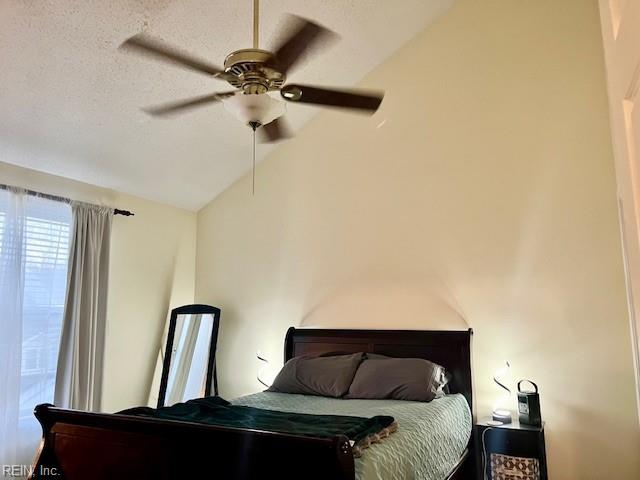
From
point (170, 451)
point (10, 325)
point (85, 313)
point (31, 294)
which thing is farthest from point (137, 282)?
point (170, 451)

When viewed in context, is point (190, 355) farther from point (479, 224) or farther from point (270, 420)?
point (479, 224)

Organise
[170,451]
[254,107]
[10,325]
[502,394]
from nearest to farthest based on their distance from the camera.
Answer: [170,451] → [254,107] → [10,325] → [502,394]

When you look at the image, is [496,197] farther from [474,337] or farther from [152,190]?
[152,190]

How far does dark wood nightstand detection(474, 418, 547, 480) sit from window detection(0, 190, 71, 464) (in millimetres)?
3089

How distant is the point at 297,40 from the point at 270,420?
1.83m

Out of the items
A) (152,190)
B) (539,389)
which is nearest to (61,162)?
(152,190)

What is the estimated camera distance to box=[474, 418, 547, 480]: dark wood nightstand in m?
3.03

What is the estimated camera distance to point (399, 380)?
11.1 feet

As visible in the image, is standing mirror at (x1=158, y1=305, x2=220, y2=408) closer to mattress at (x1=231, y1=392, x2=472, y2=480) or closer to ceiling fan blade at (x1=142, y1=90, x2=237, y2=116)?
mattress at (x1=231, y1=392, x2=472, y2=480)

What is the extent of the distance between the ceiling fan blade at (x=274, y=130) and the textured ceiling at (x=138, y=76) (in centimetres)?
80

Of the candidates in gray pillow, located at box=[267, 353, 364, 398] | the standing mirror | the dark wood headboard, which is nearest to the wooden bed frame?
gray pillow, located at box=[267, 353, 364, 398]

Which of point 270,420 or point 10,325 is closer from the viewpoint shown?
point 270,420

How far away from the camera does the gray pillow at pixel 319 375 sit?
11.7 ft

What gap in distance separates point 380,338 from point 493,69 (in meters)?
2.31
